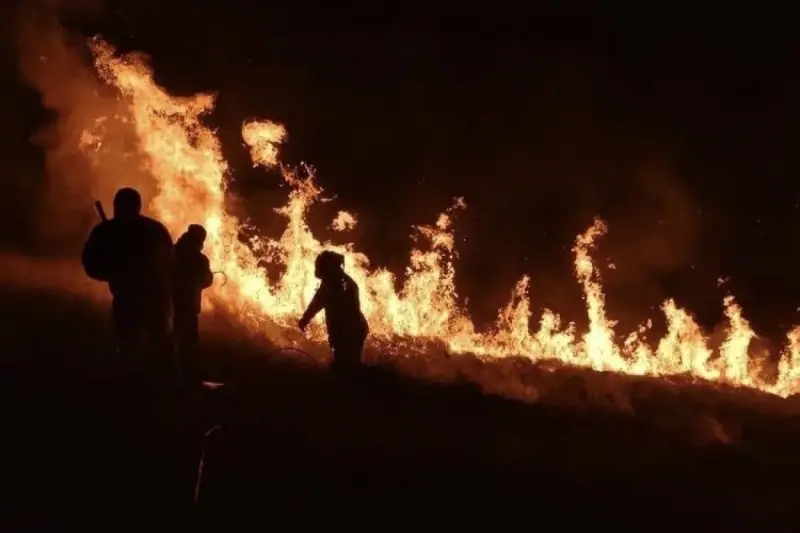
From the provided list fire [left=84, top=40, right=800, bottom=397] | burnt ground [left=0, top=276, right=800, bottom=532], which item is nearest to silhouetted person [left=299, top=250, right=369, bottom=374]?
burnt ground [left=0, top=276, right=800, bottom=532]

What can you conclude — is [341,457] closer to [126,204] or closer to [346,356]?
[346,356]

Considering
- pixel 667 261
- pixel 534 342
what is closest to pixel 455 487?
pixel 534 342

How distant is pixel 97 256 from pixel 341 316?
354cm

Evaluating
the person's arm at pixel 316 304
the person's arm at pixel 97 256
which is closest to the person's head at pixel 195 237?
the person's arm at pixel 316 304

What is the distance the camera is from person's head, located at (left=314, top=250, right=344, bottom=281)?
10320 mm

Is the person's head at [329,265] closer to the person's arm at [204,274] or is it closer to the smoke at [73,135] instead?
the person's arm at [204,274]

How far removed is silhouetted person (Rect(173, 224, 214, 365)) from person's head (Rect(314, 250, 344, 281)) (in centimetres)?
139

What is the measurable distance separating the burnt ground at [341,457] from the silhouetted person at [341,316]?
1.16ft

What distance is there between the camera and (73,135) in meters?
18.9

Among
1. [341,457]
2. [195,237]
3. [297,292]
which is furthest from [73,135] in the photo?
[341,457]

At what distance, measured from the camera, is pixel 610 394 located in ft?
40.9

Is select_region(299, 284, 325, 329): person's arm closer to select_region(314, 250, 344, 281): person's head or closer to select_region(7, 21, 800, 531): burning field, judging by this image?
select_region(314, 250, 344, 281): person's head

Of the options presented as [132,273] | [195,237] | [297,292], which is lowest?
[132,273]

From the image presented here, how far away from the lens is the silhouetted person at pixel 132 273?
298 inches
